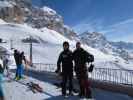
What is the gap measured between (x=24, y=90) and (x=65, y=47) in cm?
383

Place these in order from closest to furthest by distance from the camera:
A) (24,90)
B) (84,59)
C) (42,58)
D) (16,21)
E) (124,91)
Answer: (84,59)
(124,91)
(24,90)
(42,58)
(16,21)

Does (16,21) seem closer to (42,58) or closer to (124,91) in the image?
(42,58)

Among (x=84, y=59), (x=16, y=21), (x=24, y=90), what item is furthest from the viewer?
(x=16, y=21)

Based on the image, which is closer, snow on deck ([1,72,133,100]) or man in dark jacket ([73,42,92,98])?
man in dark jacket ([73,42,92,98])

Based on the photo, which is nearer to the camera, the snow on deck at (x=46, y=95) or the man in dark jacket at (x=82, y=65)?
the man in dark jacket at (x=82, y=65)

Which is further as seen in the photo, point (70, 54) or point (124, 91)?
point (124, 91)

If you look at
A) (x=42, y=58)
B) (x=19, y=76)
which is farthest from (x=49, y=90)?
(x=42, y=58)

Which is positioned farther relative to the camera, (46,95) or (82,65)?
(46,95)

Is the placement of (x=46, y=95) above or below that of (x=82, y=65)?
below

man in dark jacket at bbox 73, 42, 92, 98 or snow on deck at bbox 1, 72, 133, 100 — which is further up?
man in dark jacket at bbox 73, 42, 92, 98

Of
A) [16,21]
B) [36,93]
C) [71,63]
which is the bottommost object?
[36,93]

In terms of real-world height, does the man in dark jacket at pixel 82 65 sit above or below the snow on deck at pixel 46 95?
above

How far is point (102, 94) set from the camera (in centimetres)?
1252

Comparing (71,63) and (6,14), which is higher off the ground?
(6,14)
